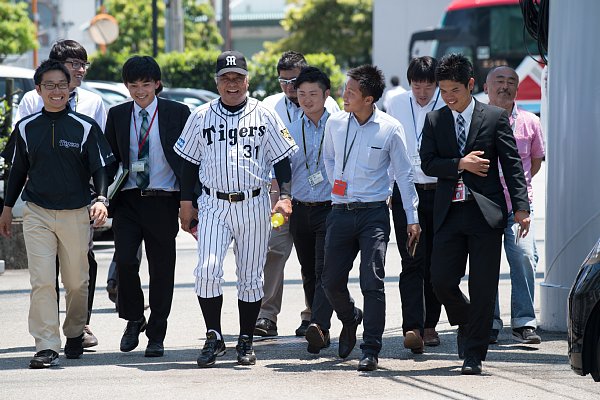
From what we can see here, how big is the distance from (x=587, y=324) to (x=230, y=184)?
250 cm

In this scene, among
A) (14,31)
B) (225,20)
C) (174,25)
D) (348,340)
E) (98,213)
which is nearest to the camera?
(98,213)

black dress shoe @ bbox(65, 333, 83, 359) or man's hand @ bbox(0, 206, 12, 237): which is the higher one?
man's hand @ bbox(0, 206, 12, 237)

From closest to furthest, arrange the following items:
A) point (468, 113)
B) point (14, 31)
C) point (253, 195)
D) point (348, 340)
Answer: point (468, 113)
point (253, 195)
point (348, 340)
point (14, 31)

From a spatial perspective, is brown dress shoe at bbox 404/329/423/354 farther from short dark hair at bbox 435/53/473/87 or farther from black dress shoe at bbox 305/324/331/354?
short dark hair at bbox 435/53/473/87

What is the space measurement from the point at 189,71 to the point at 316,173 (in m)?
21.3

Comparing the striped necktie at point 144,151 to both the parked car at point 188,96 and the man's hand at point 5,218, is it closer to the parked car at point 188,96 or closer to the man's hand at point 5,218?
the man's hand at point 5,218

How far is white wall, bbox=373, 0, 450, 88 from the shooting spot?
36.6 meters

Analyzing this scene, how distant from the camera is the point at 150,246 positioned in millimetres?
8078

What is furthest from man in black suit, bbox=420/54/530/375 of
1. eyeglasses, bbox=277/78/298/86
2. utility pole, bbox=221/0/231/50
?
utility pole, bbox=221/0/231/50

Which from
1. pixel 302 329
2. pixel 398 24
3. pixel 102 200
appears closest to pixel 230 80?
pixel 102 200

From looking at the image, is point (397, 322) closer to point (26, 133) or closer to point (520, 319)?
point (520, 319)

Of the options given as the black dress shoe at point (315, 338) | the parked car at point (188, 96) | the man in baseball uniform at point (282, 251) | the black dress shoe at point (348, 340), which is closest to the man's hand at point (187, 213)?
the black dress shoe at point (315, 338)

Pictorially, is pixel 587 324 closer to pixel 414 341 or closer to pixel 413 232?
pixel 413 232

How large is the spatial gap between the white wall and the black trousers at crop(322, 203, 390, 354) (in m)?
29.2
